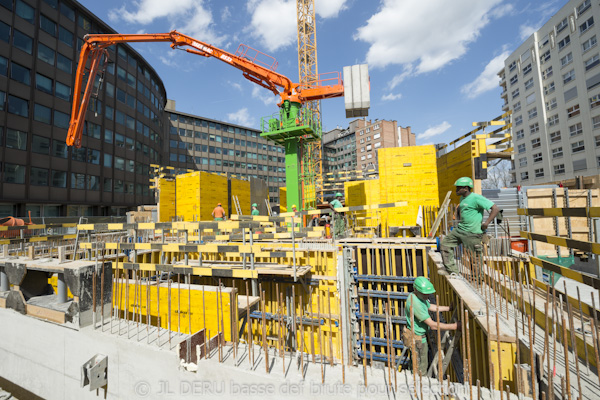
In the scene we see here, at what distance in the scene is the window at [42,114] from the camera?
25.7 metres

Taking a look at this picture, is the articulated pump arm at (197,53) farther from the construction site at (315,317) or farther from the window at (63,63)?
the window at (63,63)

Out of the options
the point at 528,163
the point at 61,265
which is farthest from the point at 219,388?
the point at 528,163

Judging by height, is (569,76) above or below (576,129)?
above

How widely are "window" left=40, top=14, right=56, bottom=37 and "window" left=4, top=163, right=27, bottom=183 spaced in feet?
49.3

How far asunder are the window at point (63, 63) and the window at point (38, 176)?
460 inches

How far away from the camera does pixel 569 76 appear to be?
115ft

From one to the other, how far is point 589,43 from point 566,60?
359 cm

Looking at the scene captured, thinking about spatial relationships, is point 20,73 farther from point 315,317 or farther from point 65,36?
point 315,317

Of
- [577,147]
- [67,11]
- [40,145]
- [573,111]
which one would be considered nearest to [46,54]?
[67,11]

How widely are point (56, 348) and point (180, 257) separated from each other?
393 centimetres

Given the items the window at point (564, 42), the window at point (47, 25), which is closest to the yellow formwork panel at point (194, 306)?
the window at point (47, 25)

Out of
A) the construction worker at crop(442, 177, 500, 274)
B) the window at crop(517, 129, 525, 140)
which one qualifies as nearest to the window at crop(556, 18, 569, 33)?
the window at crop(517, 129, 525, 140)

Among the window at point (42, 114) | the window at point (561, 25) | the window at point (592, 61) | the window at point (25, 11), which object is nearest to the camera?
the window at point (25, 11)

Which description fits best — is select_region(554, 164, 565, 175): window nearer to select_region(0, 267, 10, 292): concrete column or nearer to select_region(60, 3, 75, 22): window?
select_region(0, 267, 10, 292): concrete column
